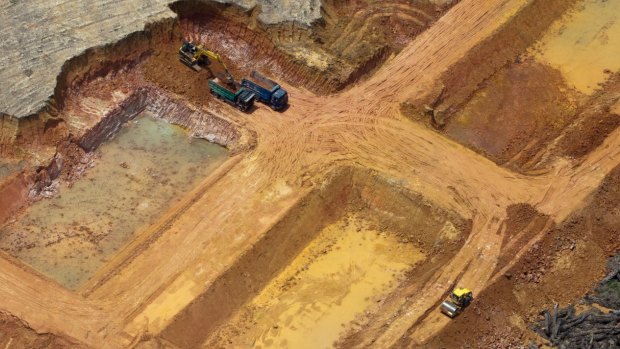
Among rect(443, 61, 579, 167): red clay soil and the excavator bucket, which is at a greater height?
rect(443, 61, 579, 167): red clay soil

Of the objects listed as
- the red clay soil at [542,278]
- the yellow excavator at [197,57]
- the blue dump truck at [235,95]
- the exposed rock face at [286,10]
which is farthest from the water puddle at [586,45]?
the yellow excavator at [197,57]

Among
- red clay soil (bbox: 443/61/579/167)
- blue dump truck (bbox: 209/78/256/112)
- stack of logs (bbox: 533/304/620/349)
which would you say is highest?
red clay soil (bbox: 443/61/579/167)

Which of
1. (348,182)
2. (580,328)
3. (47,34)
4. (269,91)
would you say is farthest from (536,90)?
(47,34)

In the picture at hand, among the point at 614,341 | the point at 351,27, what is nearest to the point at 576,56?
the point at 351,27

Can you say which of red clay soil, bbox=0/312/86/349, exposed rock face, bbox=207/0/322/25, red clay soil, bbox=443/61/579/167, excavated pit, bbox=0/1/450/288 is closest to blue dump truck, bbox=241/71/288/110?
excavated pit, bbox=0/1/450/288

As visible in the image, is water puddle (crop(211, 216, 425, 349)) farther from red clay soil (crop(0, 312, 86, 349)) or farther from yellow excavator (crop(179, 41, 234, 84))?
yellow excavator (crop(179, 41, 234, 84))
